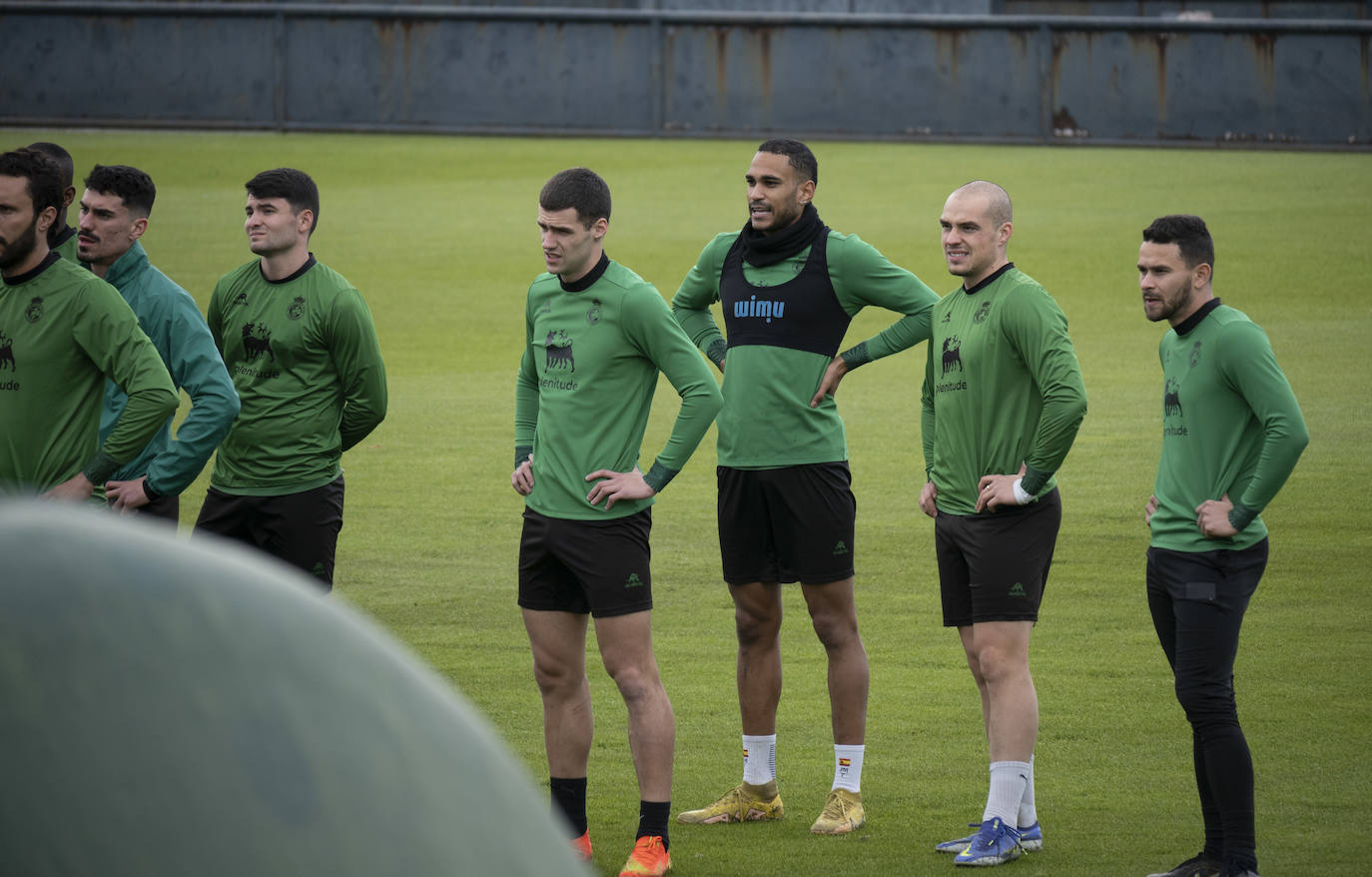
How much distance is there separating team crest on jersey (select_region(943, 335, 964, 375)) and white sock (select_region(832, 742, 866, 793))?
149cm

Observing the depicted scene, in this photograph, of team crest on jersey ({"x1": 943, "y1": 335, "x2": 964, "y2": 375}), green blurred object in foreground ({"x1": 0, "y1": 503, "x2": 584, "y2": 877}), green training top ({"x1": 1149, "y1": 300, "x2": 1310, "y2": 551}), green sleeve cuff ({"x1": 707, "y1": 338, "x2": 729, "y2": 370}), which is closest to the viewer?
green blurred object in foreground ({"x1": 0, "y1": 503, "x2": 584, "y2": 877})

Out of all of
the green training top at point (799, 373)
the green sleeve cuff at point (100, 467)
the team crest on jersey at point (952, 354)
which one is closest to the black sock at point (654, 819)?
the green training top at point (799, 373)

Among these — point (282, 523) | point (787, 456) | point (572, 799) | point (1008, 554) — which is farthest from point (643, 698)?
point (282, 523)

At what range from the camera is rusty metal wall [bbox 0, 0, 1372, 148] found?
2756 centimetres

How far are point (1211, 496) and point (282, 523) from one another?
344 cm

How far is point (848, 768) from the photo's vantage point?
6133 millimetres

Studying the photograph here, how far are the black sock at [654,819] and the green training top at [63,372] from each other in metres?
2.11

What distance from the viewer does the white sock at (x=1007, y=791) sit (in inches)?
220

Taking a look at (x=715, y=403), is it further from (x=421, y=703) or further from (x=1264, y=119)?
(x=1264, y=119)

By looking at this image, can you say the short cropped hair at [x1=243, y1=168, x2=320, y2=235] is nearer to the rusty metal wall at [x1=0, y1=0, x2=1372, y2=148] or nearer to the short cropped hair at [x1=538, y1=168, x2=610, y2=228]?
the short cropped hair at [x1=538, y1=168, x2=610, y2=228]

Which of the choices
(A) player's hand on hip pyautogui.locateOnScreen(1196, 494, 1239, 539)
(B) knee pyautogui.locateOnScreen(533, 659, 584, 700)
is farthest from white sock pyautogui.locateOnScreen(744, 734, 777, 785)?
(A) player's hand on hip pyautogui.locateOnScreen(1196, 494, 1239, 539)

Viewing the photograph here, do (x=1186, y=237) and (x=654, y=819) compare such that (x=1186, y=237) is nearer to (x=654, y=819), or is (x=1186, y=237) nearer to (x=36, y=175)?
(x=654, y=819)

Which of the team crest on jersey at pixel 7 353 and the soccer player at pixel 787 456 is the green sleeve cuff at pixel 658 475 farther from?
the team crest on jersey at pixel 7 353

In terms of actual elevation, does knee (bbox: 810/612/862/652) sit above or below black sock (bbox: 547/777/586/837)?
above
